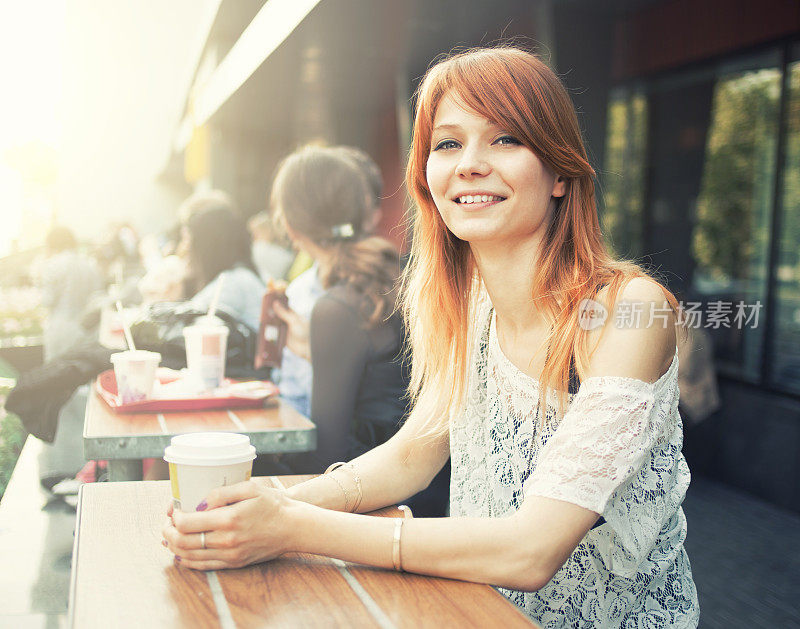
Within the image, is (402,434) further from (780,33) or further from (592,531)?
(780,33)

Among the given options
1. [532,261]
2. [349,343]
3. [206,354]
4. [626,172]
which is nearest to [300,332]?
[206,354]

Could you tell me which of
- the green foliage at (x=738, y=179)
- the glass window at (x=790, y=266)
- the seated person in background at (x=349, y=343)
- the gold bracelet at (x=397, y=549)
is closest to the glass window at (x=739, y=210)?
the green foliage at (x=738, y=179)

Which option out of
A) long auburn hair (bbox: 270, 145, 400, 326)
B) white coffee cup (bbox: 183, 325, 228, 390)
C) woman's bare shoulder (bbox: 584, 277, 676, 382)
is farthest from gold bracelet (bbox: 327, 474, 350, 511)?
long auburn hair (bbox: 270, 145, 400, 326)

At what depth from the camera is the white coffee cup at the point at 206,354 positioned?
8.23 ft

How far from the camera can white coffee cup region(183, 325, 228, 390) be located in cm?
251

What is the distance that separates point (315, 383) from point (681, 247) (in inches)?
153

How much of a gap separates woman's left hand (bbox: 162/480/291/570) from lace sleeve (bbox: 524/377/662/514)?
0.42 meters

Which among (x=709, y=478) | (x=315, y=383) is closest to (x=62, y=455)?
(x=315, y=383)

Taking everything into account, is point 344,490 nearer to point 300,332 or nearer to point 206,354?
point 206,354

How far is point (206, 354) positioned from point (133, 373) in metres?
0.28

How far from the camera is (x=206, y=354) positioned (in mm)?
2529

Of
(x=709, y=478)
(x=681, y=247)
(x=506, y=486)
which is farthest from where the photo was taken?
(x=681, y=247)

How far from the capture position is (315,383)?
7.66 feet

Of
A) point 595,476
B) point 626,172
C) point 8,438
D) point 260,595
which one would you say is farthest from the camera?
point 626,172
